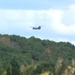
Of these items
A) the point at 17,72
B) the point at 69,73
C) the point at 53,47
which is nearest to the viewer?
the point at 69,73

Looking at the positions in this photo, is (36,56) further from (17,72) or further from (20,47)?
(17,72)

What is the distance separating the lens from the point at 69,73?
39.5 metres

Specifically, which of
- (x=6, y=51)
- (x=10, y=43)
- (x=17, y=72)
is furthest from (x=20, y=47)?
(x=17, y=72)

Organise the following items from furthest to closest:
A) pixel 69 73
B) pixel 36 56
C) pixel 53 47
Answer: pixel 53 47, pixel 36 56, pixel 69 73

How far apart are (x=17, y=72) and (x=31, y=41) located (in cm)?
13949

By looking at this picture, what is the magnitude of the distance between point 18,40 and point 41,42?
7745mm

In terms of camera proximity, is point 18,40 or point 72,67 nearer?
point 72,67

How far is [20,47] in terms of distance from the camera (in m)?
195

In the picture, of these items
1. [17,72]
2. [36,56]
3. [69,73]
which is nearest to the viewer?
[69,73]

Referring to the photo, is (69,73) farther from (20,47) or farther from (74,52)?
(20,47)

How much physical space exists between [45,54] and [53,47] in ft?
28.5

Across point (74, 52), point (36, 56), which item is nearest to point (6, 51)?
point (36, 56)

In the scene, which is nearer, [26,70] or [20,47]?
[26,70]

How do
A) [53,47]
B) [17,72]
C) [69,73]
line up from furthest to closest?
1. [53,47]
2. [17,72]
3. [69,73]
